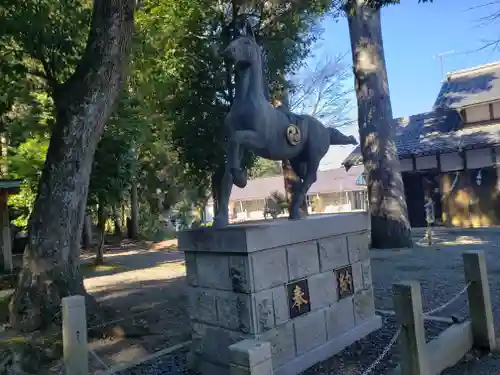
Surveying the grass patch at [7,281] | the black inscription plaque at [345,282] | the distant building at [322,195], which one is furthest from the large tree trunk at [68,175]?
the distant building at [322,195]

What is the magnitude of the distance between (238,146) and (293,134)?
0.85 metres

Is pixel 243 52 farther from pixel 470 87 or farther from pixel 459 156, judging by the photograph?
pixel 470 87

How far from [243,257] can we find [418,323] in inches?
63.2

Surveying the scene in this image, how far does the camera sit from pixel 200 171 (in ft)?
47.6

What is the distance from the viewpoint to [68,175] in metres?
6.44

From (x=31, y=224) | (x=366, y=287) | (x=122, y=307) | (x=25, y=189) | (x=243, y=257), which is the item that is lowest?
(x=122, y=307)

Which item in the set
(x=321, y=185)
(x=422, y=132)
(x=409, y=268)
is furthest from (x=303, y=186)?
(x=321, y=185)

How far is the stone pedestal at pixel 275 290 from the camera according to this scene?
4.04 meters

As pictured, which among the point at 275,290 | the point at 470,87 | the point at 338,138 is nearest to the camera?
the point at 275,290

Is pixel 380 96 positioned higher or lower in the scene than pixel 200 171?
higher

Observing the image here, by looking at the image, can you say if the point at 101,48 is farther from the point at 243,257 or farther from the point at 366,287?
the point at 366,287

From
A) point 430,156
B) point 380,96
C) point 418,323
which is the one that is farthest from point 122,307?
point 430,156

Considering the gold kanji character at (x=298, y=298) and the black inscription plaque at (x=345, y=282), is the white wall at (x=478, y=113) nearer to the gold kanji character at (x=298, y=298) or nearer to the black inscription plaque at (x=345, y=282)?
the black inscription plaque at (x=345, y=282)

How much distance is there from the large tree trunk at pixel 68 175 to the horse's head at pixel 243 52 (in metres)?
2.66
